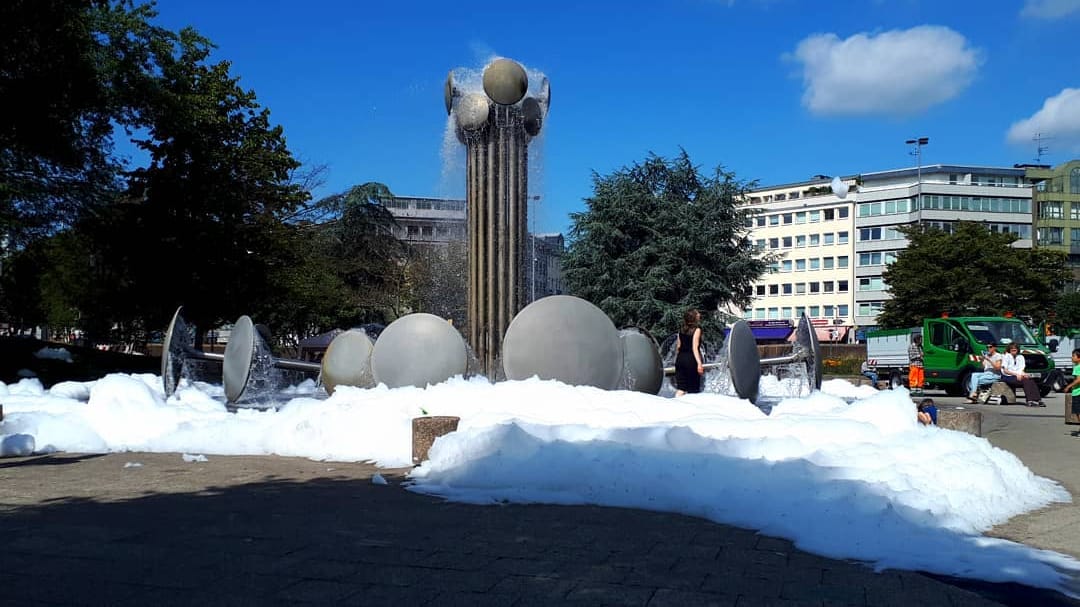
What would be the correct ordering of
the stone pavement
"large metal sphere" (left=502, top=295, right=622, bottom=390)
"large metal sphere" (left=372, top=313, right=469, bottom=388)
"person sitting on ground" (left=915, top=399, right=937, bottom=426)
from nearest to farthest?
1. the stone pavement
2. "person sitting on ground" (left=915, top=399, right=937, bottom=426)
3. "large metal sphere" (left=502, top=295, right=622, bottom=390)
4. "large metal sphere" (left=372, top=313, right=469, bottom=388)

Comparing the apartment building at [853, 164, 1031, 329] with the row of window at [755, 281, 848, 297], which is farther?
the row of window at [755, 281, 848, 297]

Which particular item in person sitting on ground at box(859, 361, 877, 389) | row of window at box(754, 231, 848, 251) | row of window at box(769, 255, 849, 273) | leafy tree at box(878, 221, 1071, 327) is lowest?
person sitting on ground at box(859, 361, 877, 389)

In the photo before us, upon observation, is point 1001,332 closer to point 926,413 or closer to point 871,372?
point 871,372

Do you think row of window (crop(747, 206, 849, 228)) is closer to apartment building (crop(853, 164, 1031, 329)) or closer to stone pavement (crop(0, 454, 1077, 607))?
apartment building (crop(853, 164, 1031, 329))

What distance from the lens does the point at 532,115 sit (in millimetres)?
17688

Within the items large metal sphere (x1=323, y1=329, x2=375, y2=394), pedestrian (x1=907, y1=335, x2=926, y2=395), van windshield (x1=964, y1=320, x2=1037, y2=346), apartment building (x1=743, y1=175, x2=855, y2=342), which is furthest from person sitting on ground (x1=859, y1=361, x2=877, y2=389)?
apartment building (x1=743, y1=175, x2=855, y2=342)

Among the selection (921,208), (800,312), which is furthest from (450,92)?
(800,312)

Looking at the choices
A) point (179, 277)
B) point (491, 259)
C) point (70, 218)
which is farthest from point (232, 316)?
point (491, 259)

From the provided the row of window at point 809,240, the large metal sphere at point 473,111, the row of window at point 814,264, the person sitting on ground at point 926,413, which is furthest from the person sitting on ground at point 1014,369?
the row of window at point 814,264

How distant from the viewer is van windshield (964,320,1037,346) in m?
Result: 27.6

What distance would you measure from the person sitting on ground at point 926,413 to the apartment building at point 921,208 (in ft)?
272

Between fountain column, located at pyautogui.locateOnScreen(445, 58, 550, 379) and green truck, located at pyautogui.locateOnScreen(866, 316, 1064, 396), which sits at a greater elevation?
fountain column, located at pyautogui.locateOnScreen(445, 58, 550, 379)

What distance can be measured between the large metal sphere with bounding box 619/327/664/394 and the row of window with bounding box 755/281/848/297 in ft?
281

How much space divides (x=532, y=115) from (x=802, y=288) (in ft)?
285
